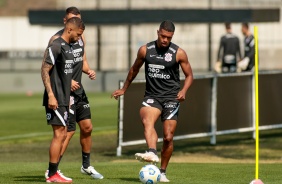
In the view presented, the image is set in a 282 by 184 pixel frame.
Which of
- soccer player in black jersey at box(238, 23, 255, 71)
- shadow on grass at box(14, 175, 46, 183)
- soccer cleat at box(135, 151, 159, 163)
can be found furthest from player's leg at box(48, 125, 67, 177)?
soccer player in black jersey at box(238, 23, 255, 71)

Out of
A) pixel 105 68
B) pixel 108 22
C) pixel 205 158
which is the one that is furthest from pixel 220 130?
pixel 105 68

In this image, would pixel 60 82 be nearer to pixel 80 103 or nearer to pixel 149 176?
pixel 80 103

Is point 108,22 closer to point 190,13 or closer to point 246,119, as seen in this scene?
point 190,13

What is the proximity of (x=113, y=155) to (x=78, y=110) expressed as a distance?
5473mm

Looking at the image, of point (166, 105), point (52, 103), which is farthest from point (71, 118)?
point (166, 105)

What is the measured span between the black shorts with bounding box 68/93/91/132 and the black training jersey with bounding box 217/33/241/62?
14629mm

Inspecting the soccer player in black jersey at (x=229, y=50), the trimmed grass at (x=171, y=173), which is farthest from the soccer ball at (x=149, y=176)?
the soccer player in black jersey at (x=229, y=50)

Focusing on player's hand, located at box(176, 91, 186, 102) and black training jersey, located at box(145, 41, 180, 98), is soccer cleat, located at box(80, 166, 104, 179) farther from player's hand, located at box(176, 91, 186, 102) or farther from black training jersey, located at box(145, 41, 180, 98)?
player's hand, located at box(176, 91, 186, 102)

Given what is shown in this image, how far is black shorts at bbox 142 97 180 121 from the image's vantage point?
14375mm

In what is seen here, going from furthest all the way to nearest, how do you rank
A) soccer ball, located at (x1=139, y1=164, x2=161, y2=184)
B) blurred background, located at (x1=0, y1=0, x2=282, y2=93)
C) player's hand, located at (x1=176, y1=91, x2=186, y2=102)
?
blurred background, located at (x1=0, y1=0, x2=282, y2=93)
player's hand, located at (x1=176, y1=91, x2=186, y2=102)
soccer ball, located at (x1=139, y1=164, x2=161, y2=184)

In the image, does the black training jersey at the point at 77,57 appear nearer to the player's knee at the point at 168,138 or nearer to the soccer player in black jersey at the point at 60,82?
Result: the soccer player in black jersey at the point at 60,82

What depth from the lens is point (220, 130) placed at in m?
22.0

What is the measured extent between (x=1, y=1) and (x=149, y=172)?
55008 mm

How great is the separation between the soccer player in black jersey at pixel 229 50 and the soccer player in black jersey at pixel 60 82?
604 inches
